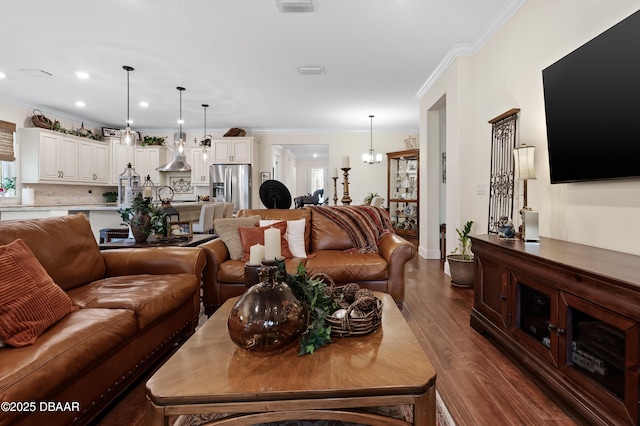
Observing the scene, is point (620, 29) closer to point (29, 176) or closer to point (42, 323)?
point (42, 323)

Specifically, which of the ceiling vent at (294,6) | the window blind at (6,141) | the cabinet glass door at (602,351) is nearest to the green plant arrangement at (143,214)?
the ceiling vent at (294,6)

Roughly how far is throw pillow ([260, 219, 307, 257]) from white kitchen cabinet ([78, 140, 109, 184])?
5.67 m

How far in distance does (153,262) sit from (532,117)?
3167mm

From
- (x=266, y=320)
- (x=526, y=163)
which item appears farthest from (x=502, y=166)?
(x=266, y=320)

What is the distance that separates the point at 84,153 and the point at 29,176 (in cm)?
117

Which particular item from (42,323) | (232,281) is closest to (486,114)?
(232,281)

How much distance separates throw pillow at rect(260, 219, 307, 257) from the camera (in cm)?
314

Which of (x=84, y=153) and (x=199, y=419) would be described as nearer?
(x=199, y=419)

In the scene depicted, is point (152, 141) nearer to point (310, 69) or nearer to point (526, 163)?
point (310, 69)

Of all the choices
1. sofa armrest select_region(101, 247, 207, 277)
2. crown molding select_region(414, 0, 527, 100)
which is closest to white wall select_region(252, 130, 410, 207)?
crown molding select_region(414, 0, 527, 100)

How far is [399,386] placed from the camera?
104 centimetres

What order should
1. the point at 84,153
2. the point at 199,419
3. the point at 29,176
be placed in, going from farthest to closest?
the point at 84,153 → the point at 29,176 → the point at 199,419

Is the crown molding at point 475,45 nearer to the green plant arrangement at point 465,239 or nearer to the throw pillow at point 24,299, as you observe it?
the green plant arrangement at point 465,239

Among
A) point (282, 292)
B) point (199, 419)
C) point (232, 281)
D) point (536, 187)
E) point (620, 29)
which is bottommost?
point (199, 419)
